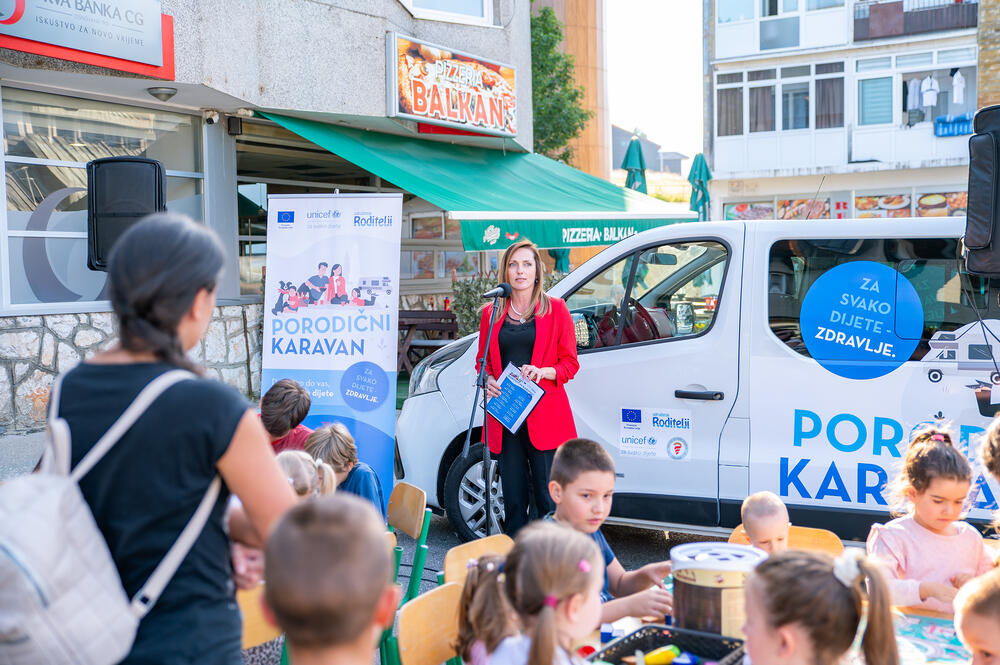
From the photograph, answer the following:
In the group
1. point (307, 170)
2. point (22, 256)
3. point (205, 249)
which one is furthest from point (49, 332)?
point (205, 249)

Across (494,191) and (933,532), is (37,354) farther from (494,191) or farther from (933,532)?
(933,532)

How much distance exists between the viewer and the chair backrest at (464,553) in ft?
10.6

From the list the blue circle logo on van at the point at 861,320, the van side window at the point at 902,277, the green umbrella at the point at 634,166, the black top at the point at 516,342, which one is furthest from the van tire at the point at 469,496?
the green umbrella at the point at 634,166

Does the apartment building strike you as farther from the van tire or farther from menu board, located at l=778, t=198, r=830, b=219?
the van tire

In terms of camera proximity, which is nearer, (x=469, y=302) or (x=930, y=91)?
(x=469, y=302)

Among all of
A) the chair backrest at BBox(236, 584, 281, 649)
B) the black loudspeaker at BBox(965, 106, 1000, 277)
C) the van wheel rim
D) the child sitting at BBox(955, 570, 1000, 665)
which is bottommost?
the van wheel rim

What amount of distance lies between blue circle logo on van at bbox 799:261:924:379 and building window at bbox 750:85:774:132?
26985 mm

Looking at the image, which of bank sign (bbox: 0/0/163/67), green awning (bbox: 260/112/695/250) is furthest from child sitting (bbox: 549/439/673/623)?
bank sign (bbox: 0/0/163/67)

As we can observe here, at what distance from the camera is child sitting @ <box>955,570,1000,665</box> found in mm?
2090

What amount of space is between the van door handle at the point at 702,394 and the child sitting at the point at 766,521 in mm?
1885

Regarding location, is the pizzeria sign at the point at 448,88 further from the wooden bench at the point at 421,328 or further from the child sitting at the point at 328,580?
the child sitting at the point at 328,580

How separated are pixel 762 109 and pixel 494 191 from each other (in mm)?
22007

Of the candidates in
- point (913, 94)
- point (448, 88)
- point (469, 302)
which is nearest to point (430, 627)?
point (469, 302)

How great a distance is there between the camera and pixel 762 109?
30500 mm
